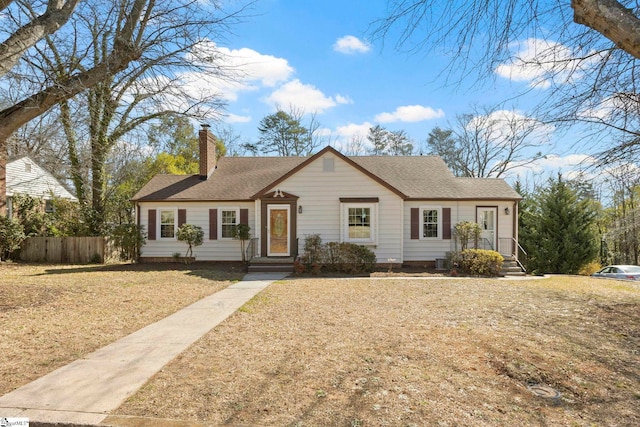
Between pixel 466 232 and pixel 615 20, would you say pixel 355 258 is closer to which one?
pixel 466 232

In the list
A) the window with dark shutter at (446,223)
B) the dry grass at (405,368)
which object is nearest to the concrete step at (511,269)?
the window with dark shutter at (446,223)

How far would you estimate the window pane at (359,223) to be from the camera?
53.7 ft

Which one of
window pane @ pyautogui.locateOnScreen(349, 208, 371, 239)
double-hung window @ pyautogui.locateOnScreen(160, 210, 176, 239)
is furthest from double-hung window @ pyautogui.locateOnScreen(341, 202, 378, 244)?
double-hung window @ pyautogui.locateOnScreen(160, 210, 176, 239)

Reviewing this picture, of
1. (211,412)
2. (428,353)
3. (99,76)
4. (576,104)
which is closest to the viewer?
(211,412)

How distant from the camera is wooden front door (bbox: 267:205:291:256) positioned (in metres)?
16.6

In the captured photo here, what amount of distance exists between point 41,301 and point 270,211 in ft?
30.1

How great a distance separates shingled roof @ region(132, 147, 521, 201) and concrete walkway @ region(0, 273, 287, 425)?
1034 centimetres

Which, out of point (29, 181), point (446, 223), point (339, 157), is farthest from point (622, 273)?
point (29, 181)

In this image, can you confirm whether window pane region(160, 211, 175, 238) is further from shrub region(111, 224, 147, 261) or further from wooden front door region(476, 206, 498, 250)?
wooden front door region(476, 206, 498, 250)

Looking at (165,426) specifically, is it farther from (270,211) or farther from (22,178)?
(22,178)

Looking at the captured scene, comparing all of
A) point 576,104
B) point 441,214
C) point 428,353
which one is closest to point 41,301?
point 428,353

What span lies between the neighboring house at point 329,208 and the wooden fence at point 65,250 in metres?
2.88

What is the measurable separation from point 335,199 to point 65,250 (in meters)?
13.9

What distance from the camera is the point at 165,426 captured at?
3379mm
